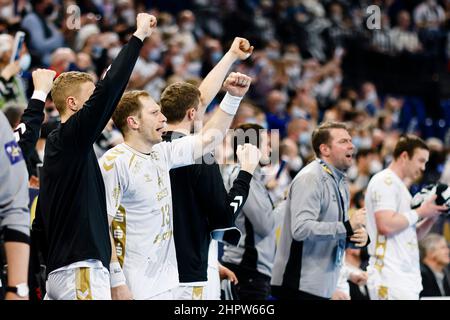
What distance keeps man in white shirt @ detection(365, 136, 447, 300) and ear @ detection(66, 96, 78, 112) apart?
3.09 m

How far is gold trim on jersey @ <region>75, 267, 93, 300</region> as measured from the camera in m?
4.18

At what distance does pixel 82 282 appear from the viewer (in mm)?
4188

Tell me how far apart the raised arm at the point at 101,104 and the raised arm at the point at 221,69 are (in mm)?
1028

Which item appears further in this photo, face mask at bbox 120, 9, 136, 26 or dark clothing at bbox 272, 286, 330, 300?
face mask at bbox 120, 9, 136, 26

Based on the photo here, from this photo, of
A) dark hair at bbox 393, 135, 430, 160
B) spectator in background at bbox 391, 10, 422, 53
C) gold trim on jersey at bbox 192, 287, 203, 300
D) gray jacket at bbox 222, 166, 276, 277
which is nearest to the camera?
gold trim on jersey at bbox 192, 287, 203, 300

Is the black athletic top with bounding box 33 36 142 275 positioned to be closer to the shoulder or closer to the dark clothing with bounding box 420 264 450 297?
the shoulder

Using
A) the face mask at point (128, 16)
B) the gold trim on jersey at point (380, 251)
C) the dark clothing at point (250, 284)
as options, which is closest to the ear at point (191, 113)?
the dark clothing at point (250, 284)

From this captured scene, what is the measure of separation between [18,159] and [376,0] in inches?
696

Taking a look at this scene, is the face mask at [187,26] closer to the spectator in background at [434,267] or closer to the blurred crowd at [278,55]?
the blurred crowd at [278,55]

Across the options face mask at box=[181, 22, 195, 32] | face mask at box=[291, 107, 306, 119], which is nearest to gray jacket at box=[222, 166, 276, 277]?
face mask at box=[291, 107, 306, 119]

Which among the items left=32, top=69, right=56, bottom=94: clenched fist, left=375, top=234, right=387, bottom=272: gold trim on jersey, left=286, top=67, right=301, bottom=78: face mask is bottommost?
left=375, top=234, right=387, bottom=272: gold trim on jersey

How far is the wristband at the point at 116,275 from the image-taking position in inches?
175
